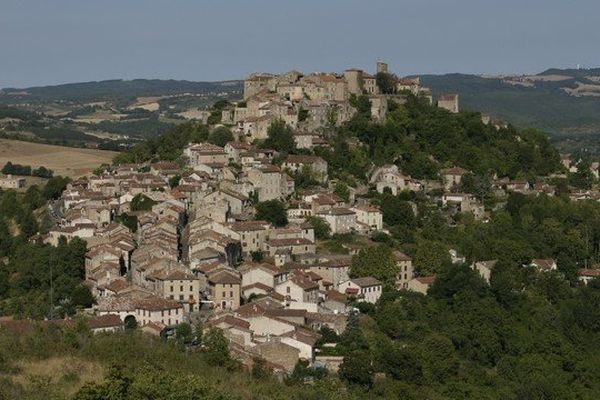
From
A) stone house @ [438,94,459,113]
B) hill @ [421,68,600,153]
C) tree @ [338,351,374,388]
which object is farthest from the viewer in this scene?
hill @ [421,68,600,153]

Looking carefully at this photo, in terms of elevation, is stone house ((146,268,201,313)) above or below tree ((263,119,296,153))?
below

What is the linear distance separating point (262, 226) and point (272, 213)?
6.14 ft

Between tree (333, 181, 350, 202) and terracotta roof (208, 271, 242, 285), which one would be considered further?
tree (333, 181, 350, 202)

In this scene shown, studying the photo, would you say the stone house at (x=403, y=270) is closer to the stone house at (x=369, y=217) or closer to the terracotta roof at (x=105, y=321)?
the stone house at (x=369, y=217)

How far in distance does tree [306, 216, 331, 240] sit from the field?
3579 cm

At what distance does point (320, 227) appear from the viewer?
4275 centimetres

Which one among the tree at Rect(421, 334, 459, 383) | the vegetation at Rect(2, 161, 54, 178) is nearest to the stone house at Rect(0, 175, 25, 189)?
the vegetation at Rect(2, 161, 54, 178)

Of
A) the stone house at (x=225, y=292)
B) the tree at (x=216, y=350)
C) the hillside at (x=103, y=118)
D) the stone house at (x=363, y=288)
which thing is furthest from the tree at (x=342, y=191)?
the hillside at (x=103, y=118)

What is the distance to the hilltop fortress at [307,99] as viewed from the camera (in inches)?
2034

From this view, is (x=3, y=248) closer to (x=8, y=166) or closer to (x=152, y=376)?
(x=152, y=376)

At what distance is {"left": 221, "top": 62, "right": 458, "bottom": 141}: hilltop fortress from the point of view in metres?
51.7

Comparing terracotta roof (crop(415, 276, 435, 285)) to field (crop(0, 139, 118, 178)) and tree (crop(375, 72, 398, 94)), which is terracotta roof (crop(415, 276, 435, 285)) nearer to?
tree (crop(375, 72, 398, 94))

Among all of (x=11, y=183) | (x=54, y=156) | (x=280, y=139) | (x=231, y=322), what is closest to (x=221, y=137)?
(x=280, y=139)

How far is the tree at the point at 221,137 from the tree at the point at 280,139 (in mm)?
2097
